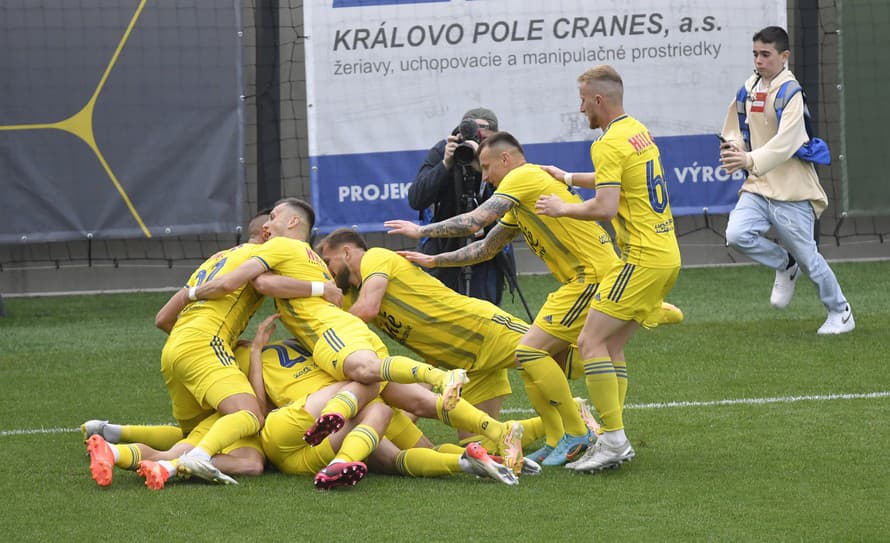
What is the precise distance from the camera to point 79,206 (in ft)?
39.6

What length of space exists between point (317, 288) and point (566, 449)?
1.38m

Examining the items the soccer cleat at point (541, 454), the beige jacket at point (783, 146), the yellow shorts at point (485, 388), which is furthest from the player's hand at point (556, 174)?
the beige jacket at point (783, 146)

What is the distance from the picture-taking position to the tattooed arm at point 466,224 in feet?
20.5

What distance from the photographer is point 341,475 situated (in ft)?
17.9

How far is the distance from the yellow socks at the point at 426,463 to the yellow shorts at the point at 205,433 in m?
0.62

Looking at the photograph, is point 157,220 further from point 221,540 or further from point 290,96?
point 221,540

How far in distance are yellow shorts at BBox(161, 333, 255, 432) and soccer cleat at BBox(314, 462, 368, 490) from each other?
0.69 metres

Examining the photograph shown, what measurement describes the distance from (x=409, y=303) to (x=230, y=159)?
6049 mm

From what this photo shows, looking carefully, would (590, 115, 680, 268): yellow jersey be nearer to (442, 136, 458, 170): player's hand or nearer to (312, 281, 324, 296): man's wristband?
(312, 281, 324, 296): man's wristband

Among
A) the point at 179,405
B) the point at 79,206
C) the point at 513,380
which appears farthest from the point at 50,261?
the point at 179,405

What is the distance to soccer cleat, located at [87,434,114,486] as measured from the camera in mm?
5578

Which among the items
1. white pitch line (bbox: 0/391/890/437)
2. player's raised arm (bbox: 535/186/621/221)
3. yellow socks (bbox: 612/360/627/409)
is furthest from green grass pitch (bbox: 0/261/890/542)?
player's raised arm (bbox: 535/186/621/221)

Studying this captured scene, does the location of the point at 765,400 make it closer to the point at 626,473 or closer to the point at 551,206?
the point at 626,473

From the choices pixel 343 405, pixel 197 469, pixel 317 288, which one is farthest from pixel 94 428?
pixel 343 405
